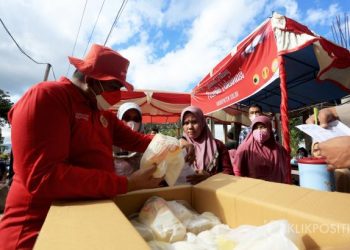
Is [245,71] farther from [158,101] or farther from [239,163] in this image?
[158,101]

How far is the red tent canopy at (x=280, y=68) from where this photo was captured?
125 inches

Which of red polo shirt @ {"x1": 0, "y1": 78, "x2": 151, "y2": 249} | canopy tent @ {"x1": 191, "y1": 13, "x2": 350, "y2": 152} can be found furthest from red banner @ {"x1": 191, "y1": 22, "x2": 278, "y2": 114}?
red polo shirt @ {"x1": 0, "y1": 78, "x2": 151, "y2": 249}

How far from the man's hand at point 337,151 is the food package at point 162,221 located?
611 mm

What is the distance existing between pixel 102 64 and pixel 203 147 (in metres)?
1.54

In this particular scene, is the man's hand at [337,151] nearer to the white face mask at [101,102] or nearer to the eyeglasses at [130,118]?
the white face mask at [101,102]

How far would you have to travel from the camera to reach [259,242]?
70cm

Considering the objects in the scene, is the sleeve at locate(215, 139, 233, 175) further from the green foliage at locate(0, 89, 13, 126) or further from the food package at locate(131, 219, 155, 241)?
the green foliage at locate(0, 89, 13, 126)

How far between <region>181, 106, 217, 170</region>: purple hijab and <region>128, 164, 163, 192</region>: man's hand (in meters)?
1.27

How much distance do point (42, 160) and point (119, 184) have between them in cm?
29

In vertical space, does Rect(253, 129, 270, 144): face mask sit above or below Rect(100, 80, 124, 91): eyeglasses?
below

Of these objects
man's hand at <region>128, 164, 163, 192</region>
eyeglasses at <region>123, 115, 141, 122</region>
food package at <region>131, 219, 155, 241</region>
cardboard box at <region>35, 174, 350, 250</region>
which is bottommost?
food package at <region>131, 219, 155, 241</region>

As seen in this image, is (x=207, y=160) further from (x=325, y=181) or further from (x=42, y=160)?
(x=42, y=160)

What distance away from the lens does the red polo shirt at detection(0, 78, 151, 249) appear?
90cm

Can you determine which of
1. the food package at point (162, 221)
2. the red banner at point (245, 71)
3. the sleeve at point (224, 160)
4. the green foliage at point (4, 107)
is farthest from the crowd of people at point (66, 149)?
the green foliage at point (4, 107)
